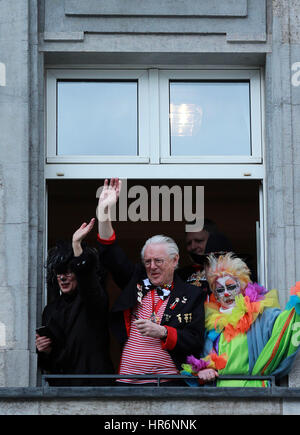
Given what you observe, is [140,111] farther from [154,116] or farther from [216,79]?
[216,79]

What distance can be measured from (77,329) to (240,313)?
1297 millimetres

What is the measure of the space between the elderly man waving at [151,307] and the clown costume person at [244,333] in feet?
0.45

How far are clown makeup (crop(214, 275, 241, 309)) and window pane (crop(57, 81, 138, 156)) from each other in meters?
1.37

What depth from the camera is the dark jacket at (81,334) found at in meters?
9.36

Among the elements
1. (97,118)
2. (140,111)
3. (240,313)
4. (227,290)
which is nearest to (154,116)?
(140,111)

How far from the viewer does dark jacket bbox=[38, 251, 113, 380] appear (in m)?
9.36

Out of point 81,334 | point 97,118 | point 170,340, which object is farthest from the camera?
point 97,118

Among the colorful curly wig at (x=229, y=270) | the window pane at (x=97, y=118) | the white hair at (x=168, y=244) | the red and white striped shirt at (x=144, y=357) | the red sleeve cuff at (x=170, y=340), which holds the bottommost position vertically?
the red and white striped shirt at (x=144, y=357)

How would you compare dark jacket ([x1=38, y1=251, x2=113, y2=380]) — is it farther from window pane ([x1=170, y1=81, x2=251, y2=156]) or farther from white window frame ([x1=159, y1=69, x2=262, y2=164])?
window pane ([x1=170, y1=81, x2=251, y2=156])

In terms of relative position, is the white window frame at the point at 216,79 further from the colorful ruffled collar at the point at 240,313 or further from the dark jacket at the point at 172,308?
the colorful ruffled collar at the point at 240,313

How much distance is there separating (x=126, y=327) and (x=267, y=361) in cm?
114

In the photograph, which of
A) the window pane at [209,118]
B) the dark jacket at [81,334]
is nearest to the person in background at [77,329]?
the dark jacket at [81,334]

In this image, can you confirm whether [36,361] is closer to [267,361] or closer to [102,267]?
[102,267]

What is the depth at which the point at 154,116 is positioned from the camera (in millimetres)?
10055
